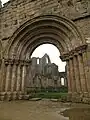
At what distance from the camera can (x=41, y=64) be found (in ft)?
83.9

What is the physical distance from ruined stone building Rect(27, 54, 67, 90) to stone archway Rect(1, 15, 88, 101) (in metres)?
12.9

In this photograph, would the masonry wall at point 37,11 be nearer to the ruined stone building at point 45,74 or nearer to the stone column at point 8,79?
the stone column at point 8,79

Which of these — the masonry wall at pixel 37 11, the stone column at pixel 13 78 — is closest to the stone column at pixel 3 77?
the stone column at pixel 13 78

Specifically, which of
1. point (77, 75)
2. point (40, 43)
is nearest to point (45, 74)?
point (40, 43)

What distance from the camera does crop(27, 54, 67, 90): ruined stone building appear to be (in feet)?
64.7

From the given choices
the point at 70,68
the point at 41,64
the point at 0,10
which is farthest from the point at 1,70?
the point at 41,64

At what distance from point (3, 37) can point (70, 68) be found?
4.09 meters

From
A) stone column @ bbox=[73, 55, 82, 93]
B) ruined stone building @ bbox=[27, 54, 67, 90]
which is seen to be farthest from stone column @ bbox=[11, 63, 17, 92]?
ruined stone building @ bbox=[27, 54, 67, 90]

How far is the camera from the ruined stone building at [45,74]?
19.7 m

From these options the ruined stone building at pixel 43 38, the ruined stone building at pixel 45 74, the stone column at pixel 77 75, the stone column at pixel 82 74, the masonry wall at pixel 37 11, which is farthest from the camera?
the ruined stone building at pixel 45 74

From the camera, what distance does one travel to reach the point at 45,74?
2225 centimetres

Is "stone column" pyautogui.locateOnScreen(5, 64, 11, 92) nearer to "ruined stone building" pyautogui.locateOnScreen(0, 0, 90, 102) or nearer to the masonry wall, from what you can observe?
"ruined stone building" pyautogui.locateOnScreen(0, 0, 90, 102)

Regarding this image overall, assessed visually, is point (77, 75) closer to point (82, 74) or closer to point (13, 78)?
point (82, 74)

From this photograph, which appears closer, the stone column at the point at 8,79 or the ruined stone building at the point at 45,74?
the stone column at the point at 8,79
